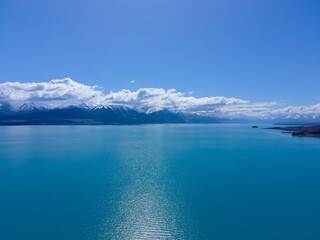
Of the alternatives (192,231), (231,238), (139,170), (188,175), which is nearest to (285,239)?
(231,238)

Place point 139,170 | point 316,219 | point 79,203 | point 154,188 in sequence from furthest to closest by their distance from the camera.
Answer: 1. point 139,170
2. point 154,188
3. point 79,203
4. point 316,219

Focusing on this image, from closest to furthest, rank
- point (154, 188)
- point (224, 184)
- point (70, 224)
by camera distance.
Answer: point (70, 224) < point (154, 188) < point (224, 184)

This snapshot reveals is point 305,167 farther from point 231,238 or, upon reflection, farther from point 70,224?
point 70,224

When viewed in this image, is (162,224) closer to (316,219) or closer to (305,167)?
(316,219)

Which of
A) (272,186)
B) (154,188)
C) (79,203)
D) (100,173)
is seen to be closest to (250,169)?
(272,186)

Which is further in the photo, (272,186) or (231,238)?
(272,186)

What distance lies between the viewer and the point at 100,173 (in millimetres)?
28281

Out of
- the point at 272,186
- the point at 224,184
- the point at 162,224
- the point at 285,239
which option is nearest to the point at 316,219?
the point at 285,239

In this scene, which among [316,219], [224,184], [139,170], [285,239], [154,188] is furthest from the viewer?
[139,170]

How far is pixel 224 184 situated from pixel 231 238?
10973 mm

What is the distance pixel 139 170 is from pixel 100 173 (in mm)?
6208

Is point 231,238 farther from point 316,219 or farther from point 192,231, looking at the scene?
point 316,219

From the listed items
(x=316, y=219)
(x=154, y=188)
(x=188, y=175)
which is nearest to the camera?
(x=316, y=219)

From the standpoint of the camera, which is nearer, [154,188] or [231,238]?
[231,238]
